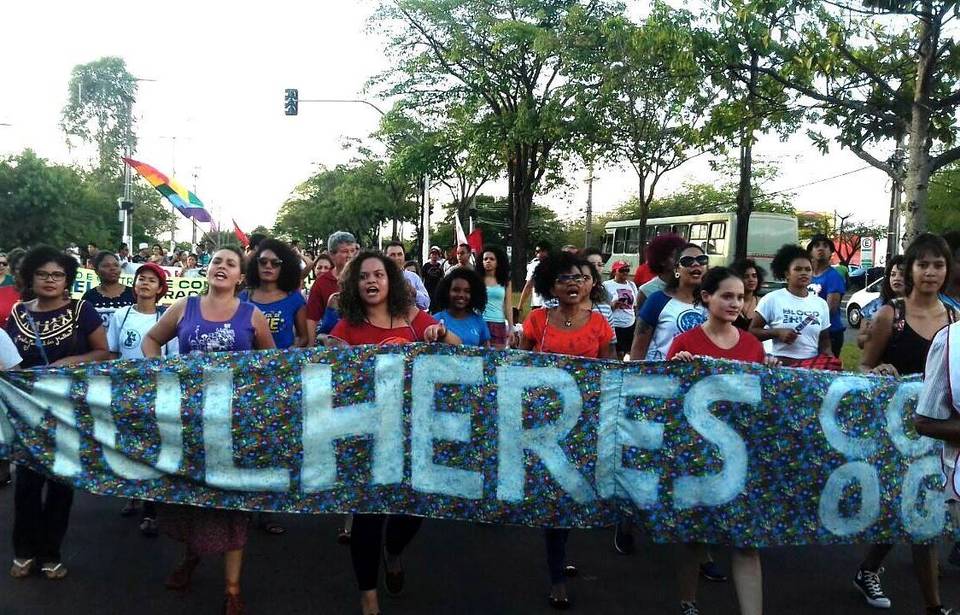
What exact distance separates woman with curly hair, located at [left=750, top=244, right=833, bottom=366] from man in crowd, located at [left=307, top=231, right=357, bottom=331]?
2.70m

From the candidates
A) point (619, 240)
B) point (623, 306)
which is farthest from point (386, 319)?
point (619, 240)

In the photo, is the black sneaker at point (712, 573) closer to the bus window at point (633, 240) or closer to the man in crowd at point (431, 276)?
the man in crowd at point (431, 276)

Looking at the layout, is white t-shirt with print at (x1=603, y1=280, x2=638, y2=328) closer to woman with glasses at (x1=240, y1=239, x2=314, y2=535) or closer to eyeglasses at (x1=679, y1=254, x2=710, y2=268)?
eyeglasses at (x1=679, y1=254, x2=710, y2=268)

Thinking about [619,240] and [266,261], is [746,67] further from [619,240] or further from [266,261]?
[619,240]

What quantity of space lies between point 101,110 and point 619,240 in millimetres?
44346

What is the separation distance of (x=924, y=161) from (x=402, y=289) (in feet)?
25.8

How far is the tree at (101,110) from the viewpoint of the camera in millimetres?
61469

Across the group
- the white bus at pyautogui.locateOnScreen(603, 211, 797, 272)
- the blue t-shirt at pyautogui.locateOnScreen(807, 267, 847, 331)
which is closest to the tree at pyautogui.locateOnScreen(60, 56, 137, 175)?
the white bus at pyautogui.locateOnScreen(603, 211, 797, 272)

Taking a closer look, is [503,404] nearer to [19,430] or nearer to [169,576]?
[169,576]

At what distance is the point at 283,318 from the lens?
18.0ft

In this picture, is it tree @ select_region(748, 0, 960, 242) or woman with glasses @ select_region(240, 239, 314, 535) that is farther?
tree @ select_region(748, 0, 960, 242)

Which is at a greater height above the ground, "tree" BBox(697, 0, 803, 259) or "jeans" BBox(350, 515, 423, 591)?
"tree" BBox(697, 0, 803, 259)

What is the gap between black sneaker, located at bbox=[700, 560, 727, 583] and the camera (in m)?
4.36

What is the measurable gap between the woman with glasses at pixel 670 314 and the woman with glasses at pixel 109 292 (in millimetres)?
3655
